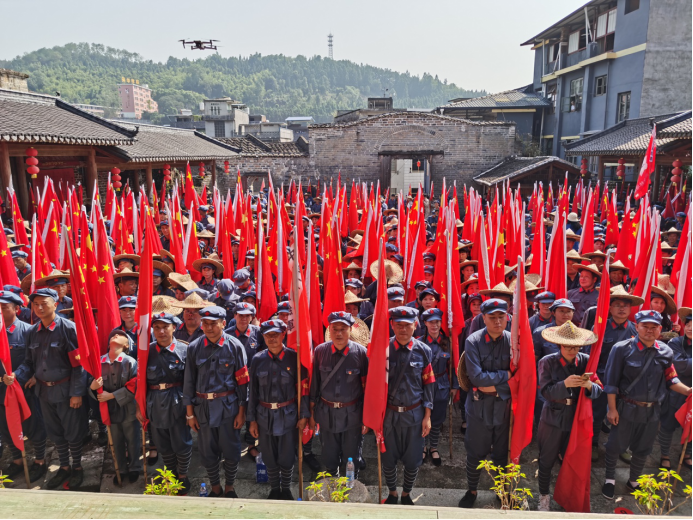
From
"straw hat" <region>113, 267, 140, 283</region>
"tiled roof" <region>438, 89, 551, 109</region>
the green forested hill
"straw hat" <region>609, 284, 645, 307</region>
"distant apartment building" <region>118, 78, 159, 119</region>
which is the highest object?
the green forested hill

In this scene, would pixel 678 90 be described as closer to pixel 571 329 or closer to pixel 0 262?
pixel 571 329

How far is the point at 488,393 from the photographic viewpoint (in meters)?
4.45

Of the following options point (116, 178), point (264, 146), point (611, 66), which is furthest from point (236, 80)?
point (116, 178)

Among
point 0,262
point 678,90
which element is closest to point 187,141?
point 0,262

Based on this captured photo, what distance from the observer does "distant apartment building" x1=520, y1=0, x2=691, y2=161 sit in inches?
899

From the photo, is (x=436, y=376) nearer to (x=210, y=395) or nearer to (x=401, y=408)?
(x=401, y=408)

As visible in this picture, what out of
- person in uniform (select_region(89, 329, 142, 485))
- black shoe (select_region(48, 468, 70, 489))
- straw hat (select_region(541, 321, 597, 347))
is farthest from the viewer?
black shoe (select_region(48, 468, 70, 489))

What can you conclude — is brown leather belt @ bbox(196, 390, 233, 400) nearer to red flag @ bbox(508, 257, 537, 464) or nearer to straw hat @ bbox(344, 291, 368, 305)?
straw hat @ bbox(344, 291, 368, 305)

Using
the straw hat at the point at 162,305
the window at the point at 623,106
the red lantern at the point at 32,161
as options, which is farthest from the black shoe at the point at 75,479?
the window at the point at 623,106

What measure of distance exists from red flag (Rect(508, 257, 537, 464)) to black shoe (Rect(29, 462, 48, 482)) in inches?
178

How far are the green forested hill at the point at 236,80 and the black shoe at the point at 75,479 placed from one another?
270 ft

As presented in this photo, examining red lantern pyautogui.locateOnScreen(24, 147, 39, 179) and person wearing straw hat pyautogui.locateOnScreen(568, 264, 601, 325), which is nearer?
person wearing straw hat pyautogui.locateOnScreen(568, 264, 601, 325)

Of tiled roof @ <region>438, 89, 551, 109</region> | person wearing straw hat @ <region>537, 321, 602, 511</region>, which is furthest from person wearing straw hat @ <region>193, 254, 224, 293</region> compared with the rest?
tiled roof @ <region>438, 89, 551, 109</region>

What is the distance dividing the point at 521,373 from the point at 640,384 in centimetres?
109
